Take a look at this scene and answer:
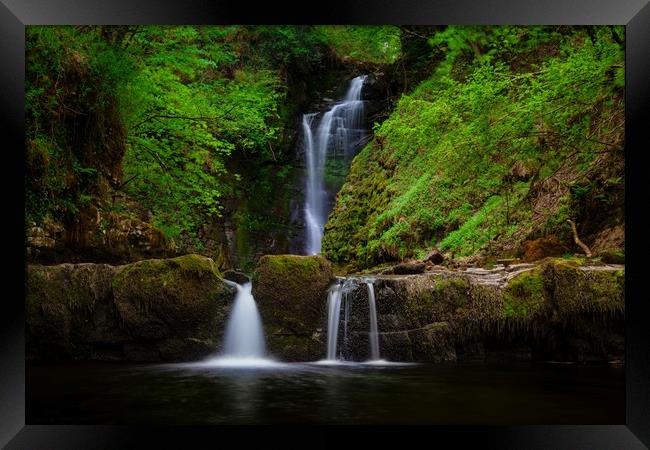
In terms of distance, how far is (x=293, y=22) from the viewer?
3451 mm

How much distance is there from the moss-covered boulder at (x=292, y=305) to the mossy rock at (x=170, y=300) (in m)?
0.59

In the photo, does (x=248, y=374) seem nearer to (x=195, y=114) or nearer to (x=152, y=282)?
(x=152, y=282)

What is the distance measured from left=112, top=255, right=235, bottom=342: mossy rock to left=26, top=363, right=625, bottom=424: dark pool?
0.69m

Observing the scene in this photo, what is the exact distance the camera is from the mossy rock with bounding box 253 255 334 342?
7.29m

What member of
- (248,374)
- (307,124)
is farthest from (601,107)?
(307,124)

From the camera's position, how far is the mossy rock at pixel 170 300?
7105mm

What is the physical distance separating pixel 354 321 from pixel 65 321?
402cm

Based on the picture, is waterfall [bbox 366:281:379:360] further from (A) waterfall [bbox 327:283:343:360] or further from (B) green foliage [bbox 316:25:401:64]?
(B) green foliage [bbox 316:25:401:64]

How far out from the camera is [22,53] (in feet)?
11.5

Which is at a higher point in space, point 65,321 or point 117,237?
point 117,237

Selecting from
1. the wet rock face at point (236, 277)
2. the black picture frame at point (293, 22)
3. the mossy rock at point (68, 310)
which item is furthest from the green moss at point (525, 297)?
the mossy rock at point (68, 310)

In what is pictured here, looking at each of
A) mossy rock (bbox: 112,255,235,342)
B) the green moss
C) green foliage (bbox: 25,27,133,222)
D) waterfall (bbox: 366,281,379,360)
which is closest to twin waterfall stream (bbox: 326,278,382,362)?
waterfall (bbox: 366,281,379,360)

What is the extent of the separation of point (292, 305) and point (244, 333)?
0.79 metres

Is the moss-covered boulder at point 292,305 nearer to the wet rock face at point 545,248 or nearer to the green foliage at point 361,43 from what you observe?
the wet rock face at point 545,248
